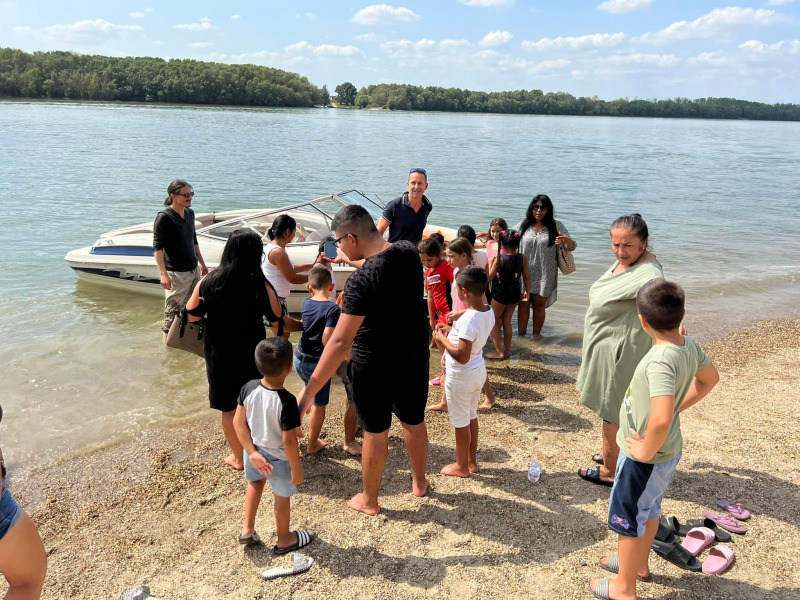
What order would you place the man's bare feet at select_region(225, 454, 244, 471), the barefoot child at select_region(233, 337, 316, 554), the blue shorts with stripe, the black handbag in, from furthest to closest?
the man's bare feet at select_region(225, 454, 244, 471) → the black handbag → the barefoot child at select_region(233, 337, 316, 554) → the blue shorts with stripe

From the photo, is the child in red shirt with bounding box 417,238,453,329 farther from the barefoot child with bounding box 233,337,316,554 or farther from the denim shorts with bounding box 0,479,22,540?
the denim shorts with bounding box 0,479,22,540

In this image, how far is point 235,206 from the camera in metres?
17.9

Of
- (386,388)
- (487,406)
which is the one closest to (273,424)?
(386,388)

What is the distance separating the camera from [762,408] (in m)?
5.20

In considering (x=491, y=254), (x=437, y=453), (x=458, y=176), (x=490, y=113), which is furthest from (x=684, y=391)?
(x=490, y=113)

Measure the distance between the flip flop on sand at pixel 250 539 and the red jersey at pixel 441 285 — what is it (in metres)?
2.55

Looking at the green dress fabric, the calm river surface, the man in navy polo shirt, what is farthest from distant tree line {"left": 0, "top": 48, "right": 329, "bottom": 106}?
the green dress fabric

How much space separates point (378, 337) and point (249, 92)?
342ft

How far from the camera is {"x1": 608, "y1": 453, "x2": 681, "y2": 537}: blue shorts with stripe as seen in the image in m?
2.70

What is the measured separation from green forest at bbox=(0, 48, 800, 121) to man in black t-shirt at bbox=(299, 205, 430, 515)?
9473 centimetres

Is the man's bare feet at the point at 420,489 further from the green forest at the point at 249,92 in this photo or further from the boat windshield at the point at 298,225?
the green forest at the point at 249,92

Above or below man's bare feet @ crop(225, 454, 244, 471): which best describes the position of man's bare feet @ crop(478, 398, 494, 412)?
above

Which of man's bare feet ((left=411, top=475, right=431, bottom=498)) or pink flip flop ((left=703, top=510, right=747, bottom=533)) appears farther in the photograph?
man's bare feet ((left=411, top=475, right=431, bottom=498))

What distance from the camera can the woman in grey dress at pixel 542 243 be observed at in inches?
252
